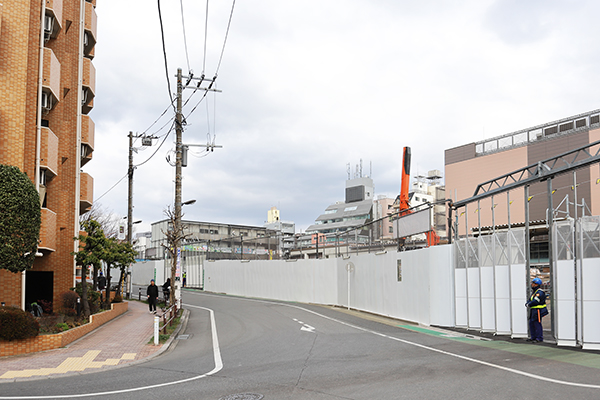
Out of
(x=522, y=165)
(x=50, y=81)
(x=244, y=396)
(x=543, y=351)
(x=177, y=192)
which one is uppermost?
(x=522, y=165)

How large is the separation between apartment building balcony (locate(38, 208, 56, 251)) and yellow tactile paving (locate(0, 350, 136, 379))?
684 cm

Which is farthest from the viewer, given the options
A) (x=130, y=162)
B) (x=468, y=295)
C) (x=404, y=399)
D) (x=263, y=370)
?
(x=130, y=162)

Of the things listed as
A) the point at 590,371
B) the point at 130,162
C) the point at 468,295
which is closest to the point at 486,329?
the point at 468,295

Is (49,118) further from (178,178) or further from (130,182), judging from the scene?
(130,182)

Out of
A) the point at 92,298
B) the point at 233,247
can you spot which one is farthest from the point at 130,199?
the point at 92,298

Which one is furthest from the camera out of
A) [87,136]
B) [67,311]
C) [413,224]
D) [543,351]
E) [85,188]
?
[87,136]

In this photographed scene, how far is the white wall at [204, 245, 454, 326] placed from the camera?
17750 millimetres

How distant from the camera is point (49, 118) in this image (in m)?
23.0

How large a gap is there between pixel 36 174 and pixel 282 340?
1090 centimetres

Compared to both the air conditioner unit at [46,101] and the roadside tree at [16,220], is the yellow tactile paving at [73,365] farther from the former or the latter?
the air conditioner unit at [46,101]

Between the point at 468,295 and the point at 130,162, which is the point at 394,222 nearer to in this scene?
the point at 468,295

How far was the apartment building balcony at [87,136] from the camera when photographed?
87.7ft

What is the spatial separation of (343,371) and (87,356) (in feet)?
→ 23.2

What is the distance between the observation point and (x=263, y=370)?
→ 10664 mm
